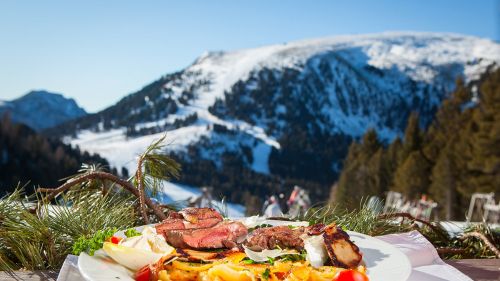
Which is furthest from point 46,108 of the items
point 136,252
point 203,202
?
point 136,252

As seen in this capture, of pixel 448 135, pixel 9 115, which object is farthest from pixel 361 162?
pixel 9 115

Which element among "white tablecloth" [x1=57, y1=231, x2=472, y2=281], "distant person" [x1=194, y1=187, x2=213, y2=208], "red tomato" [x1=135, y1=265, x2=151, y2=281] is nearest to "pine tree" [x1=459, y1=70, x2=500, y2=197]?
"distant person" [x1=194, y1=187, x2=213, y2=208]

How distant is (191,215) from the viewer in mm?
1680

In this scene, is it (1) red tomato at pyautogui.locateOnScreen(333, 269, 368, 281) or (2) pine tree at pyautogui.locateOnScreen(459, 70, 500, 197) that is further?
(2) pine tree at pyautogui.locateOnScreen(459, 70, 500, 197)

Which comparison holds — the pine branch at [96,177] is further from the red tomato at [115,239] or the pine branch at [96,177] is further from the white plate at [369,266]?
the white plate at [369,266]

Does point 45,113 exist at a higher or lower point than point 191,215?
lower

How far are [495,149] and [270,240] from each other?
39761 mm

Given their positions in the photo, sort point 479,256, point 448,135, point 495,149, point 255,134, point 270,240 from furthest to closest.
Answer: point 255,134
point 448,135
point 495,149
point 479,256
point 270,240

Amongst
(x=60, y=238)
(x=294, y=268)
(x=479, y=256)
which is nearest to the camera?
(x=294, y=268)

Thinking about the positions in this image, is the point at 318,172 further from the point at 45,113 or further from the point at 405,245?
the point at 405,245

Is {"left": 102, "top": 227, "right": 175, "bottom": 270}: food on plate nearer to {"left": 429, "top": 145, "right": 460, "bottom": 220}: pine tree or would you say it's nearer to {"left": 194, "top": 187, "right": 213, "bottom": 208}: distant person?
{"left": 194, "top": 187, "right": 213, "bottom": 208}: distant person

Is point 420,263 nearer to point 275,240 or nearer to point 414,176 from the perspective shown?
point 275,240

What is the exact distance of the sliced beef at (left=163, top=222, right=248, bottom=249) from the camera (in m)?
1.47

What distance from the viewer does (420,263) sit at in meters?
1.66
